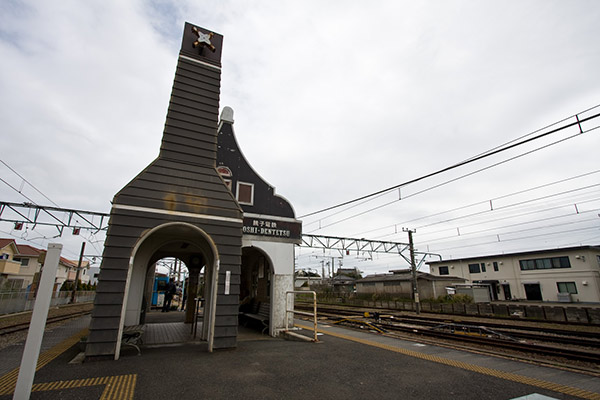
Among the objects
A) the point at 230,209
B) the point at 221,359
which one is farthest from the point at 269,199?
the point at 221,359

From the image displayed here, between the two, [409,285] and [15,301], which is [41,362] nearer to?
[15,301]

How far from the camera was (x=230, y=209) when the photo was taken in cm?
793

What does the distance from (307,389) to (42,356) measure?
6.03m

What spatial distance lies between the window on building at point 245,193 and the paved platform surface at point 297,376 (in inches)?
183

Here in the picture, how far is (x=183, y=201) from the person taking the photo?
741 cm

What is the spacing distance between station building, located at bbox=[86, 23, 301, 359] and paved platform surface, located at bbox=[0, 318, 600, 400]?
929 mm

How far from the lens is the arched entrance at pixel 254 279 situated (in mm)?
11547

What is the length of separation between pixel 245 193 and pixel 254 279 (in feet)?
14.9

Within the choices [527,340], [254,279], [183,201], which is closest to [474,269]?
[527,340]

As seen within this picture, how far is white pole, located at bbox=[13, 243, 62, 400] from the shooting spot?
3.66m

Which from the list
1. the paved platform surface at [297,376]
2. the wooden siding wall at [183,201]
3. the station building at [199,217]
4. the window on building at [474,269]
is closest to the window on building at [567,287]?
the window on building at [474,269]

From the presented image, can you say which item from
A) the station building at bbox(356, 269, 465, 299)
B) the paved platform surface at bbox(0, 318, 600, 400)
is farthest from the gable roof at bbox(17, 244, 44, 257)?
the station building at bbox(356, 269, 465, 299)

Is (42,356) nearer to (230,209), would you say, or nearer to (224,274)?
(224,274)

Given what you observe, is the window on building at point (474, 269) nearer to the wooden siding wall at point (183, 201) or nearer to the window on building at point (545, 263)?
the window on building at point (545, 263)
